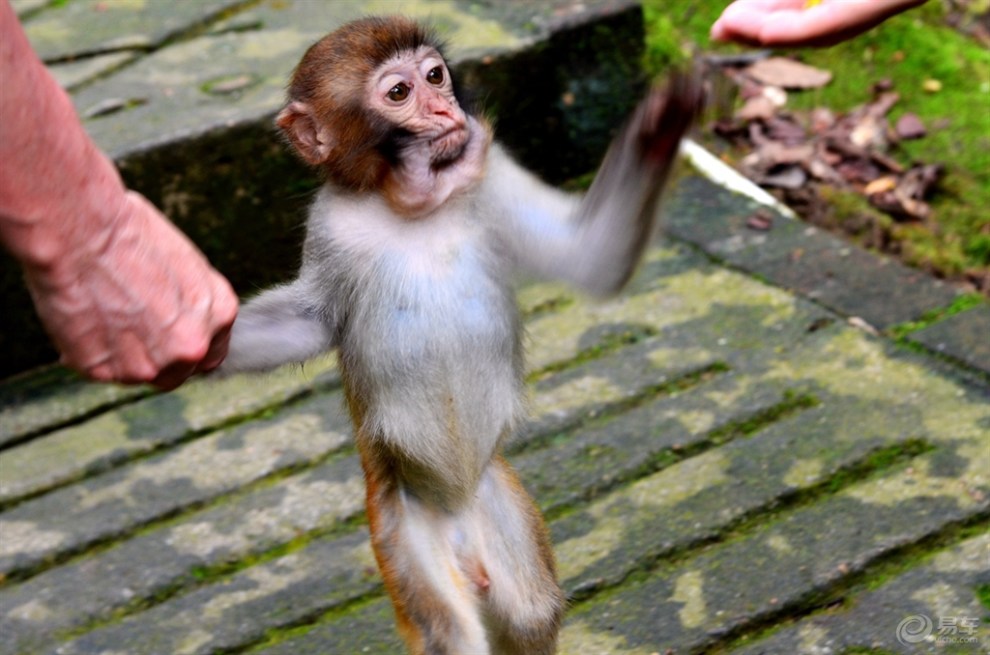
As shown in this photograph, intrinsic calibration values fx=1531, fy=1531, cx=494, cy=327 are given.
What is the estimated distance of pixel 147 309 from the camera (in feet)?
10.4

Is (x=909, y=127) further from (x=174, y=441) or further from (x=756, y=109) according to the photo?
(x=174, y=441)

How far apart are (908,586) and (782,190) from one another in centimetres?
288

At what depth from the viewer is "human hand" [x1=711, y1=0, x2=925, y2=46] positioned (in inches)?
135

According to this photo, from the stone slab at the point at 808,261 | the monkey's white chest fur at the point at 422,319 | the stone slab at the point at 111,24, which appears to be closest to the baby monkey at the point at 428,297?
the monkey's white chest fur at the point at 422,319

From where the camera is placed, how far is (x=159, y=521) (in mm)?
5031

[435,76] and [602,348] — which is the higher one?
[435,76]

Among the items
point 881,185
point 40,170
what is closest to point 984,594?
point 40,170

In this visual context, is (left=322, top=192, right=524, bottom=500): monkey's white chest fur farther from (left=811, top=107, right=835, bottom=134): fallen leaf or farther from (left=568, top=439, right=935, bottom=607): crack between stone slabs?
(left=811, top=107, right=835, bottom=134): fallen leaf

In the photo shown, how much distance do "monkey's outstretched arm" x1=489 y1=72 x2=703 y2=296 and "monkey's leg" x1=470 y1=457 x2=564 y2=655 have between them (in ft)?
1.93

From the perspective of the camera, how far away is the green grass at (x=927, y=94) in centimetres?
638

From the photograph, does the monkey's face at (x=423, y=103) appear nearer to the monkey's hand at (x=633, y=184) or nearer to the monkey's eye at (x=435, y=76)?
the monkey's eye at (x=435, y=76)

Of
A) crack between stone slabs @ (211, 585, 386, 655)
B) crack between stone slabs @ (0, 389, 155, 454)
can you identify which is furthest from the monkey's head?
crack between stone slabs @ (0, 389, 155, 454)

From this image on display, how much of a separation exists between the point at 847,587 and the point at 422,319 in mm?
1505

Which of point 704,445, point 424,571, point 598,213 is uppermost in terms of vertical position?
point 598,213
